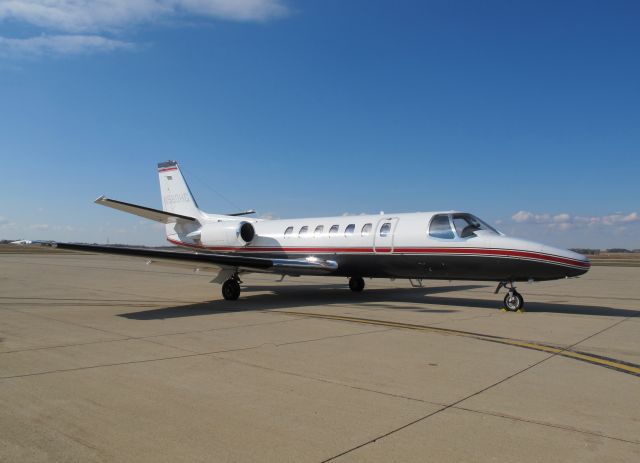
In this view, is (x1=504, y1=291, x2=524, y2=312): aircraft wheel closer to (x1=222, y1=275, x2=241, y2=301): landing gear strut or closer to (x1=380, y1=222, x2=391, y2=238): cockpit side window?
(x1=380, y1=222, x2=391, y2=238): cockpit side window

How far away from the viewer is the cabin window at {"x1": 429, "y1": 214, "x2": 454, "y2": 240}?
41.2 feet

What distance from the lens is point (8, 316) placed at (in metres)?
10.6

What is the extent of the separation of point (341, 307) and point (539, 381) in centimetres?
750

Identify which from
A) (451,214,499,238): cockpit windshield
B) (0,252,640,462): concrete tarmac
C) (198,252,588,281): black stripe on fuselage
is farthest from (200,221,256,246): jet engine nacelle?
(451,214,499,238): cockpit windshield

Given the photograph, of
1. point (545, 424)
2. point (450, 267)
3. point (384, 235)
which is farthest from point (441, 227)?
point (545, 424)

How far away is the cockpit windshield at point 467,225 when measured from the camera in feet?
40.4

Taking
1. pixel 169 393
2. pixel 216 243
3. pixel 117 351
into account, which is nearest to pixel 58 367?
pixel 117 351

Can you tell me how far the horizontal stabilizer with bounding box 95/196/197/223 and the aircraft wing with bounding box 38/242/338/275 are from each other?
291 cm

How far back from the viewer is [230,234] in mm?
17312

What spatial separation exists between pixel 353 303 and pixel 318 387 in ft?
28.2

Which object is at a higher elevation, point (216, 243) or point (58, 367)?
point (216, 243)

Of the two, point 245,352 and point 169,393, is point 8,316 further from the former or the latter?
point 169,393

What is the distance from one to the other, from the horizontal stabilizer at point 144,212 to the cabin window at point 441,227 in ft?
29.7

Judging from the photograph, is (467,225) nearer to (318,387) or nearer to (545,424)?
(318,387)
